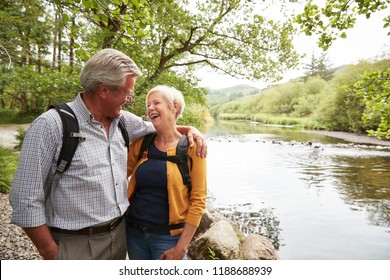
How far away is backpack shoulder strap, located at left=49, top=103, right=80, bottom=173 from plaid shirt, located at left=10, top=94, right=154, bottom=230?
0.08ft

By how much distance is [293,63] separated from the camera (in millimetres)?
10484

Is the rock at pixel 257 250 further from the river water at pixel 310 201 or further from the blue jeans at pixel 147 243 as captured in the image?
the blue jeans at pixel 147 243

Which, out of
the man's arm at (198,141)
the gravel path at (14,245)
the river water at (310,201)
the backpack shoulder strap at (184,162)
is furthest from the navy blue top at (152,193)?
the river water at (310,201)

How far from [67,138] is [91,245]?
2.32ft

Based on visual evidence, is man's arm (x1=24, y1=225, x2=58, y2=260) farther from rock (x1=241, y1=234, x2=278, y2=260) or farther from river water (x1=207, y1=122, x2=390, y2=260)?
river water (x1=207, y1=122, x2=390, y2=260)

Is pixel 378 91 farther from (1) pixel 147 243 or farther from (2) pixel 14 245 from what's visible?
(2) pixel 14 245

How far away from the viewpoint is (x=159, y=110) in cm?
218

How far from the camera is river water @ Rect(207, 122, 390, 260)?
23.3ft

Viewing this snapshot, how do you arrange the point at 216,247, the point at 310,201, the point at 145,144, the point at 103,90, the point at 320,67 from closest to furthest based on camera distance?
the point at 103,90
the point at 145,144
the point at 216,247
the point at 310,201
the point at 320,67

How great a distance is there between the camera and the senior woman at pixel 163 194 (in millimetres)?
2105

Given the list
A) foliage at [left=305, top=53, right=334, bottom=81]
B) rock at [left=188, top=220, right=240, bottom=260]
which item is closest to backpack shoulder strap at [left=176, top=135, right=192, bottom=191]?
rock at [left=188, top=220, right=240, bottom=260]

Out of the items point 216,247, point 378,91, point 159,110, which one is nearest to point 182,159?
point 159,110

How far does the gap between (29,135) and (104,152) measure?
0.44m

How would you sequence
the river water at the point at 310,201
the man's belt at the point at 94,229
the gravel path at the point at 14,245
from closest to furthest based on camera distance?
the man's belt at the point at 94,229 < the gravel path at the point at 14,245 < the river water at the point at 310,201
